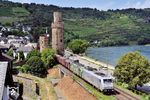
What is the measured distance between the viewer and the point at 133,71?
53.8 metres

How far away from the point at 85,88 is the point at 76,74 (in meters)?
14.3

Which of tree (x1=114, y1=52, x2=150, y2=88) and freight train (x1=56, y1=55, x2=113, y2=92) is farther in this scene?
tree (x1=114, y1=52, x2=150, y2=88)

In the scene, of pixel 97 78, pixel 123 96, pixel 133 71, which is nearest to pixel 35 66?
pixel 133 71

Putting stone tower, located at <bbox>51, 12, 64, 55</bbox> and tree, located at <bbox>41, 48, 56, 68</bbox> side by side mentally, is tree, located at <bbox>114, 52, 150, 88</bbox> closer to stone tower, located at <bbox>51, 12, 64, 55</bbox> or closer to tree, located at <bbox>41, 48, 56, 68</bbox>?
tree, located at <bbox>41, 48, 56, 68</bbox>

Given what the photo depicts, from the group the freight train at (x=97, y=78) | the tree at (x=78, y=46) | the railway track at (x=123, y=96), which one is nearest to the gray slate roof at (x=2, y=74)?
the railway track at (x=123, y=96)

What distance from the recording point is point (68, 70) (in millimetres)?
65688

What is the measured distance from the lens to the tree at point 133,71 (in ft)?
173

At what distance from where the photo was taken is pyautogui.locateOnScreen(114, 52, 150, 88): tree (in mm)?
52844

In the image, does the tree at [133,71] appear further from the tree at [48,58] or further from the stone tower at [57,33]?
the stone tower at [57,33]

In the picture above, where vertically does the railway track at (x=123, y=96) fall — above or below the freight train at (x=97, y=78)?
below

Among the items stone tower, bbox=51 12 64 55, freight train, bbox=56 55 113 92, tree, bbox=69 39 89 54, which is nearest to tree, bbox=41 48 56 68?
stone tower, bbox=51 12 64 55

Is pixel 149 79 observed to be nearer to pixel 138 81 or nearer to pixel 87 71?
pixel 138 81

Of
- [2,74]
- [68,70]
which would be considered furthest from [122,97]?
[2,74]

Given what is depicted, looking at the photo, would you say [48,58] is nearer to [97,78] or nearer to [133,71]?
[133,71]
